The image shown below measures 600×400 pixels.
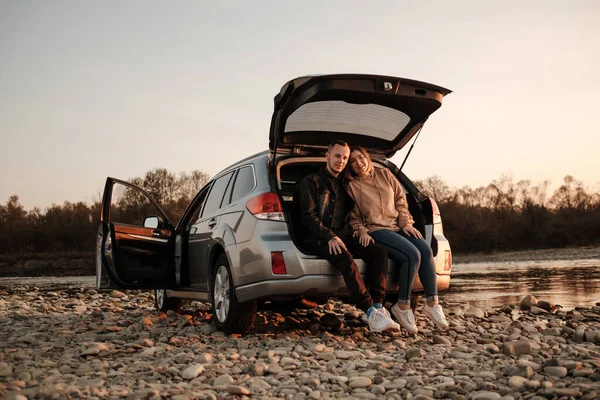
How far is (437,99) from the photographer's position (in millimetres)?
5727

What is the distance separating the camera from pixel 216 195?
6.79m

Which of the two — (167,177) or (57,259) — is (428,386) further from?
(57,259)

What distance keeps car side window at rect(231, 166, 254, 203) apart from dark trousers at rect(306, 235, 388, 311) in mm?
834

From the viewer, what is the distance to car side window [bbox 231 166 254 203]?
5828mm

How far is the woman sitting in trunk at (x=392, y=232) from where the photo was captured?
561 cm

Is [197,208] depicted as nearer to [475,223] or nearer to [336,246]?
[336,246]

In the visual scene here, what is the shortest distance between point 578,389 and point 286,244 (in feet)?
8.54

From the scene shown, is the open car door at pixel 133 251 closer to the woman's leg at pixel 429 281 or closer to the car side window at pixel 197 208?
the car side window at pixel 197 208

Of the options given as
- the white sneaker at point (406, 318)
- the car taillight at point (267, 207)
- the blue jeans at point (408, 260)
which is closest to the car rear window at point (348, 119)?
the car taillight at point (267, 207)

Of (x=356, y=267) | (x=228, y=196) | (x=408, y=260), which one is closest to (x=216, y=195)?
(x=228, y=196)

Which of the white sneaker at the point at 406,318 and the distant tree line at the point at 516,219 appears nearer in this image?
the white sneaker at the point at 406,318

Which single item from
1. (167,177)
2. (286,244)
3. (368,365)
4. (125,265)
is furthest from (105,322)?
(167,177)

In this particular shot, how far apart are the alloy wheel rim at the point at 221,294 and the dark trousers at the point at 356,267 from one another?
3.03 feet

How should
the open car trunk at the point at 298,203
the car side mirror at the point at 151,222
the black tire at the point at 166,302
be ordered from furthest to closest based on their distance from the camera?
the black tire at the point at 166,302
the car side mirror at the point at 151,222
the open car trunk at the point at 298,203
